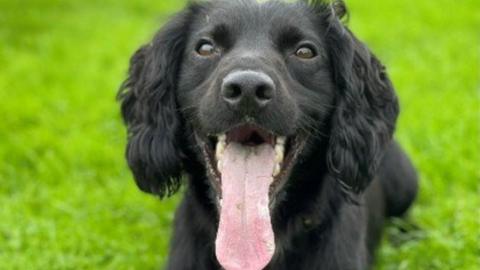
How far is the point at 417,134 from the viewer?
6.38m

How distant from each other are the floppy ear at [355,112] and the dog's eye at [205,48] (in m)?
0.55

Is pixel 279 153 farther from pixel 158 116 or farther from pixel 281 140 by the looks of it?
pixel 158 116

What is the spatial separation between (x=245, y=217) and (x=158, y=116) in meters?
0.70

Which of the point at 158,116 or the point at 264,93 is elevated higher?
the point at 264,93

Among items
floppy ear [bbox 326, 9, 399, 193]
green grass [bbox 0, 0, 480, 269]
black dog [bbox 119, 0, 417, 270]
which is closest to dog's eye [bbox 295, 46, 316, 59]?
black dog [bbox 119, 0, 417, 270]

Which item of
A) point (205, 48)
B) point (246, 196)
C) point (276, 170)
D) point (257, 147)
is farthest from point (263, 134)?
point (205, 48)

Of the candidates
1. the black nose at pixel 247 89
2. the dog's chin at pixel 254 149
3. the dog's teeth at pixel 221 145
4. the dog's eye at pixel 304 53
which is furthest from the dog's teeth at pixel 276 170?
the dog's eye at pixel 304 53

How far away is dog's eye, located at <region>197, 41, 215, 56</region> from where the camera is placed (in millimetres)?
3707

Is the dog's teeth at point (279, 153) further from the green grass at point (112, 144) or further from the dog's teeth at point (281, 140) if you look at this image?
the green grass at point (112, 144)

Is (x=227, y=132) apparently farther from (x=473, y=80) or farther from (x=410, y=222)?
(x=473, y=80)

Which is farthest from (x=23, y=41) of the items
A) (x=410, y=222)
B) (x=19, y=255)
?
(x=410, y=222)

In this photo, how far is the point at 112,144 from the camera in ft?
21.2

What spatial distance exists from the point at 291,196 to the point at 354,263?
0.49 metres

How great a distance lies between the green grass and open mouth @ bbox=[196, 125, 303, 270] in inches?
46.8
